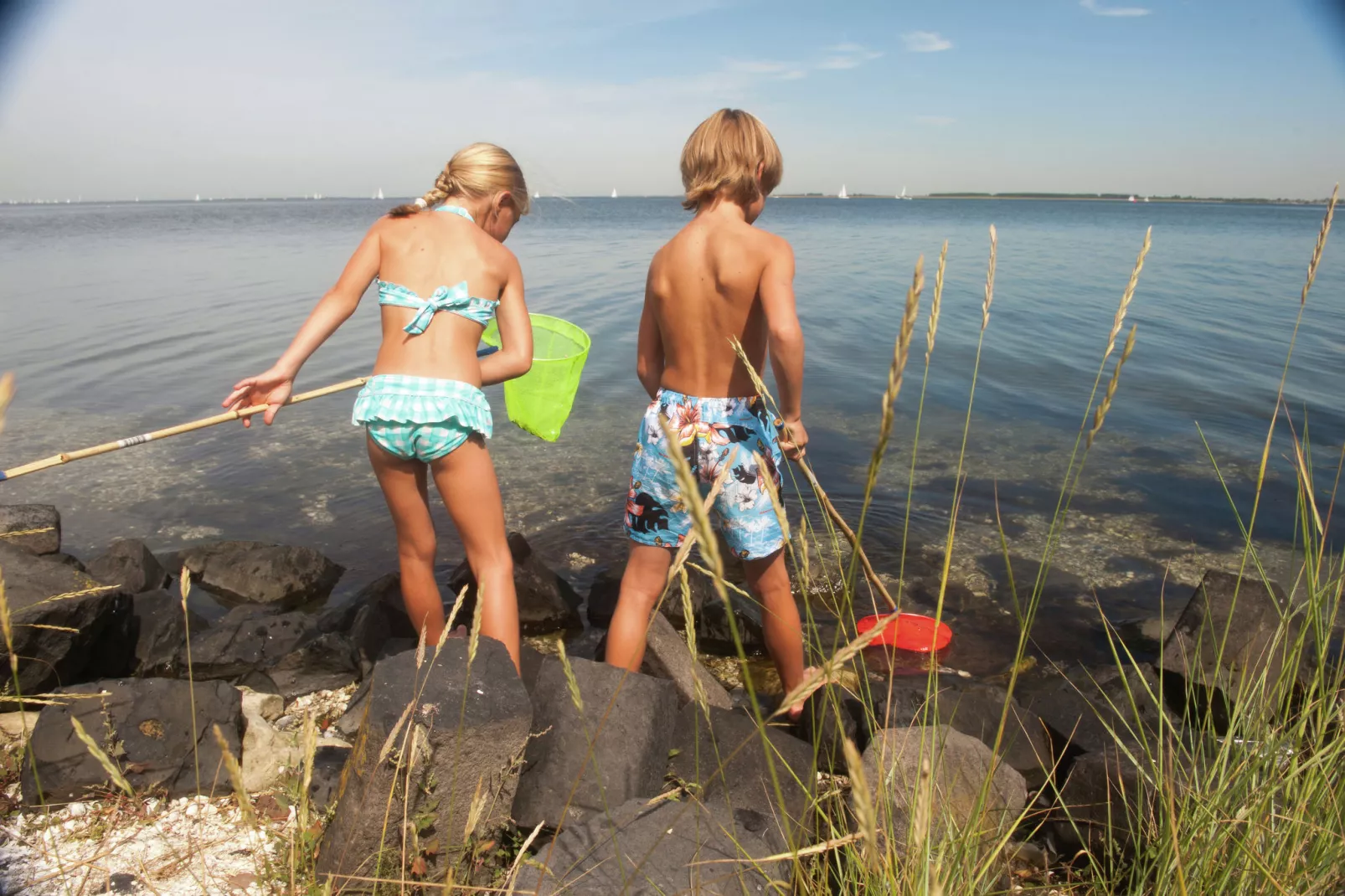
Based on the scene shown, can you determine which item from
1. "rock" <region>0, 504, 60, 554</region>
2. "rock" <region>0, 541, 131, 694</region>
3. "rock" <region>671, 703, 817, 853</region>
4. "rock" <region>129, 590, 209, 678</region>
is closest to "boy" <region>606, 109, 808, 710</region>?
"rock" <region>671, 703, 817, 853</region>

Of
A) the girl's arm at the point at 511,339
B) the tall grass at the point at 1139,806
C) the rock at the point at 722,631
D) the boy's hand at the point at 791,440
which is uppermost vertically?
the girl's arm at the point at 511,339

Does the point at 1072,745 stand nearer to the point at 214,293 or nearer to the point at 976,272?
the point at 214,293

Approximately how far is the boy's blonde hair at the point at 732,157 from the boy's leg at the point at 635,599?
1507 mm

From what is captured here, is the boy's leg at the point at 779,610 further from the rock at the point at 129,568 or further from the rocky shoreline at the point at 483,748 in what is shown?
the rock at the point at 129,568

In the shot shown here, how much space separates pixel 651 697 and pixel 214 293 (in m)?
19.2

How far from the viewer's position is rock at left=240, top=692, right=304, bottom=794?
326cm

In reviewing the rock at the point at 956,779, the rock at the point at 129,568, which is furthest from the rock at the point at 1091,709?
the rock at the point at 129,568

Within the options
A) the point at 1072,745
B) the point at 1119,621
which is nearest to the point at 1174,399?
the point at 1119,621

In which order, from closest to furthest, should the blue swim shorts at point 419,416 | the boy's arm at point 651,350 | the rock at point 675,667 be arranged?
the blue swim shorts at point 419,416 < the boy's arm at point 651,350 < the rock at point 675,667

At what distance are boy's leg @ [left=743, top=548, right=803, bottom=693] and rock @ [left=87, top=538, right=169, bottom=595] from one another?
12.7 feet

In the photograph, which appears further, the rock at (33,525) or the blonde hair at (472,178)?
the rock at (33,525)

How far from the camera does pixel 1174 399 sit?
34.6 ft

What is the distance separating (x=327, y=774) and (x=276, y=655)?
145cm

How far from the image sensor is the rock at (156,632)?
436 centimetres
